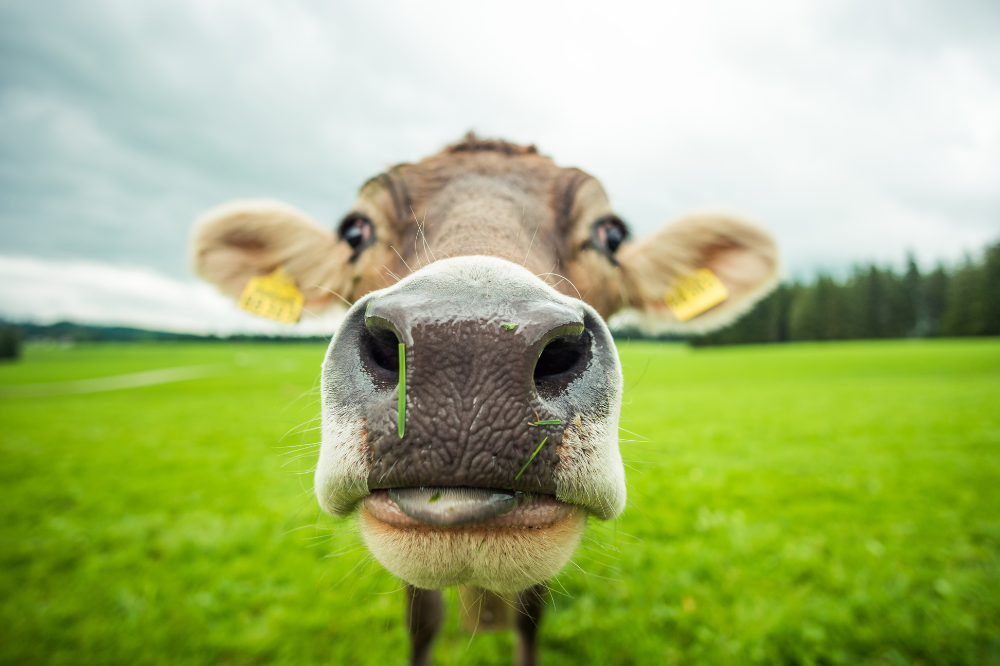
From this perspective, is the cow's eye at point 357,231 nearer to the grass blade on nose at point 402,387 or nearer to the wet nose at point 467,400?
the wet nose at point 467,400

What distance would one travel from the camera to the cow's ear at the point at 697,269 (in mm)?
3400

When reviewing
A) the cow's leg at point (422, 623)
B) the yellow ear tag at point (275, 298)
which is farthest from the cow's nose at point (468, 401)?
the yellow ear tag at point (275, 298)

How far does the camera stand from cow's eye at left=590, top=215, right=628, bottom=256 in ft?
9.11

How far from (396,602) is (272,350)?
8604cm

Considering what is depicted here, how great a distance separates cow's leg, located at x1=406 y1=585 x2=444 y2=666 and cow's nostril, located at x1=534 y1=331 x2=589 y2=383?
2.39 m

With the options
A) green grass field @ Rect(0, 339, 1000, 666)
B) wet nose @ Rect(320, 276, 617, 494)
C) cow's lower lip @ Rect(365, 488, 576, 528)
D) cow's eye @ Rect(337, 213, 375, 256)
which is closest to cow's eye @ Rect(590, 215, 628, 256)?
green grass field @ Rect(0, 339, 1000, 666)

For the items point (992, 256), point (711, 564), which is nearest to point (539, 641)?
point (711, 564)

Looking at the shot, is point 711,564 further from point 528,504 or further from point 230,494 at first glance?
point 230,494

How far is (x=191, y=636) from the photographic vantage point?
3.56 metres

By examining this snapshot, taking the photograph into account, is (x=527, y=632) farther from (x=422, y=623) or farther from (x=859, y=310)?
(x=859, y=310)

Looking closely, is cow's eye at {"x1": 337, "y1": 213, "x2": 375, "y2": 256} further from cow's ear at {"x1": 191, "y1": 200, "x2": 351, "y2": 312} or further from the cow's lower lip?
the cow's lower lip

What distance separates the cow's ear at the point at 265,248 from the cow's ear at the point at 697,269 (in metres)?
2.27

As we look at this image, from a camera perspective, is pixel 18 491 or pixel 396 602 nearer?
pixel 396 602

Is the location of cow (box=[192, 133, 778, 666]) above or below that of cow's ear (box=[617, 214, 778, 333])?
below
